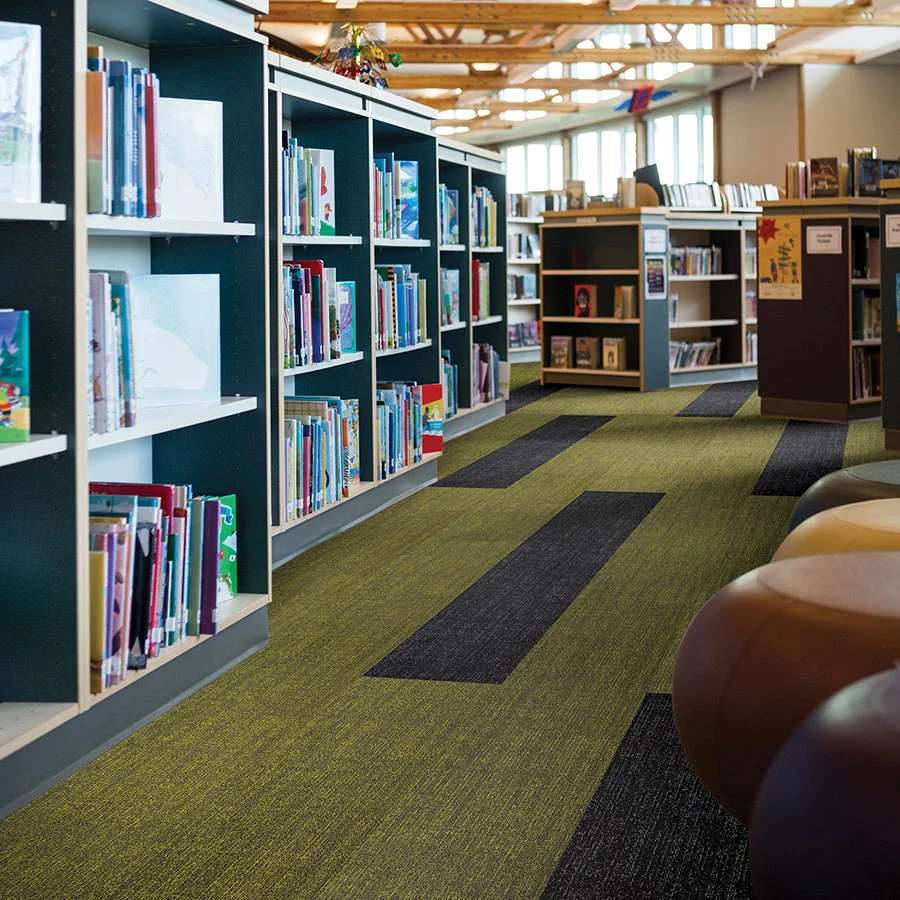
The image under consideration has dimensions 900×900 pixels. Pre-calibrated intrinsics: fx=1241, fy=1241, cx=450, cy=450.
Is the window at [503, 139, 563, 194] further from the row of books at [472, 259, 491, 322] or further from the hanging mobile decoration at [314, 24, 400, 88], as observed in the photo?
the hanging mobile decoration at [314, 24, 400, 88]

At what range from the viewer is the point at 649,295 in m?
10.3

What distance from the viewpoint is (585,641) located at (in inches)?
141

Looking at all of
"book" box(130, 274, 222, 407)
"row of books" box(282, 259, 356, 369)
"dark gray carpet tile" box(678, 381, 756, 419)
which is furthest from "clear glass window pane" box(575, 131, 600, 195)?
"book" box(130, 274, 222, 407)

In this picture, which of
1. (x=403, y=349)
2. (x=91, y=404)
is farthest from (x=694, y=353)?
(x=91, y=404)

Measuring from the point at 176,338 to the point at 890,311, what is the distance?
4.84m

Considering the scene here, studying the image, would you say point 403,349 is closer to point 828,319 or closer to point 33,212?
point 828,319

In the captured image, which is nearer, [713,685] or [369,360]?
[713,685]

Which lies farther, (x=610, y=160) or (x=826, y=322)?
(x=610, y=160)

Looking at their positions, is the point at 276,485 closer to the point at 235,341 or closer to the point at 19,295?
the point at 235,341

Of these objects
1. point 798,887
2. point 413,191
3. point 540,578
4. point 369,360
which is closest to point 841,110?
point 413,191

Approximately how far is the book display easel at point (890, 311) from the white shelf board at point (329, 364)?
3164 mm

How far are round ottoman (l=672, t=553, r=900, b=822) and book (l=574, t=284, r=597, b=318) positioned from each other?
8369mm

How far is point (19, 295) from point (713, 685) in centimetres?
156

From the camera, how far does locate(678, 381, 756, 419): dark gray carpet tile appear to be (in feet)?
29.4
